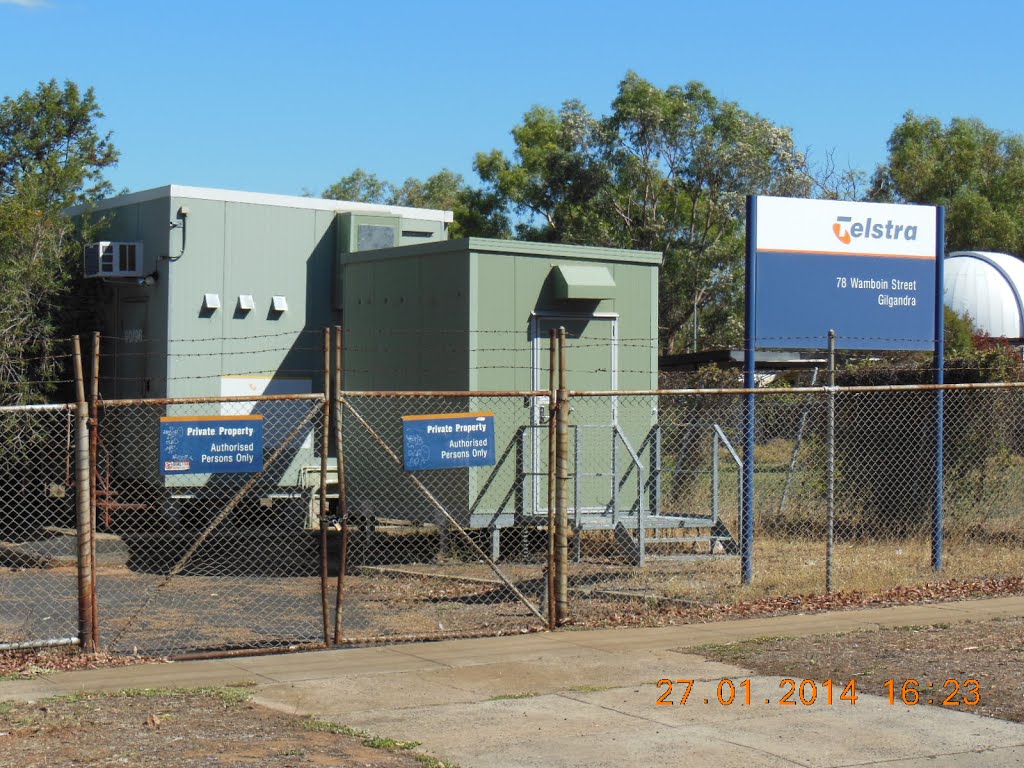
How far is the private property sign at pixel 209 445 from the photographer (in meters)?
8.68

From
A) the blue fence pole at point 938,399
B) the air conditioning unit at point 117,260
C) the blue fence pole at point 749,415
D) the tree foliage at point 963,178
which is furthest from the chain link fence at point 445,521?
the tree foliage at point 963,178

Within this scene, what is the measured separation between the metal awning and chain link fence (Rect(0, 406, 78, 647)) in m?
5.49

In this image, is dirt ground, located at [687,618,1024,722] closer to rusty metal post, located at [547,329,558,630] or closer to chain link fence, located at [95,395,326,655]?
rusty metal post, located at [547,329,558,630]

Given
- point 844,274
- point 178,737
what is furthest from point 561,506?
point 844,274

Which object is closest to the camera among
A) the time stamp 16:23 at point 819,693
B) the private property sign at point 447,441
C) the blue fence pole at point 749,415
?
the time stamp 16:23 at point 819,693

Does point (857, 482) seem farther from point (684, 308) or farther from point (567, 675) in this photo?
point (684, 308)

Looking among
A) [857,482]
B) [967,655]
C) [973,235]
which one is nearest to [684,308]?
[973,235]

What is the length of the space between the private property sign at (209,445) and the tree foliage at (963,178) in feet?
141

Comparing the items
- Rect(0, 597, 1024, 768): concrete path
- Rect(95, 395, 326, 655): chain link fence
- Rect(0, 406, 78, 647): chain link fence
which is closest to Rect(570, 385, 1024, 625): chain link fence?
Rect(0, 597, 1024, 768): concrete path

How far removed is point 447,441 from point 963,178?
4667 cm

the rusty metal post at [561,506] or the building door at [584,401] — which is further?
the building door at [584,401]

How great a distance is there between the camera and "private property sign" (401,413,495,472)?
9.24 m

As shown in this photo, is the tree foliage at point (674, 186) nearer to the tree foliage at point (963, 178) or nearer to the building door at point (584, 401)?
the tree foliage at point (963, 178)

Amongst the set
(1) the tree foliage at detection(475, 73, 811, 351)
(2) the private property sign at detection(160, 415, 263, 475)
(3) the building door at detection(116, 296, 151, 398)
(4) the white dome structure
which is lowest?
(2) the private property sign at detection(160, 415, 263, 475)
